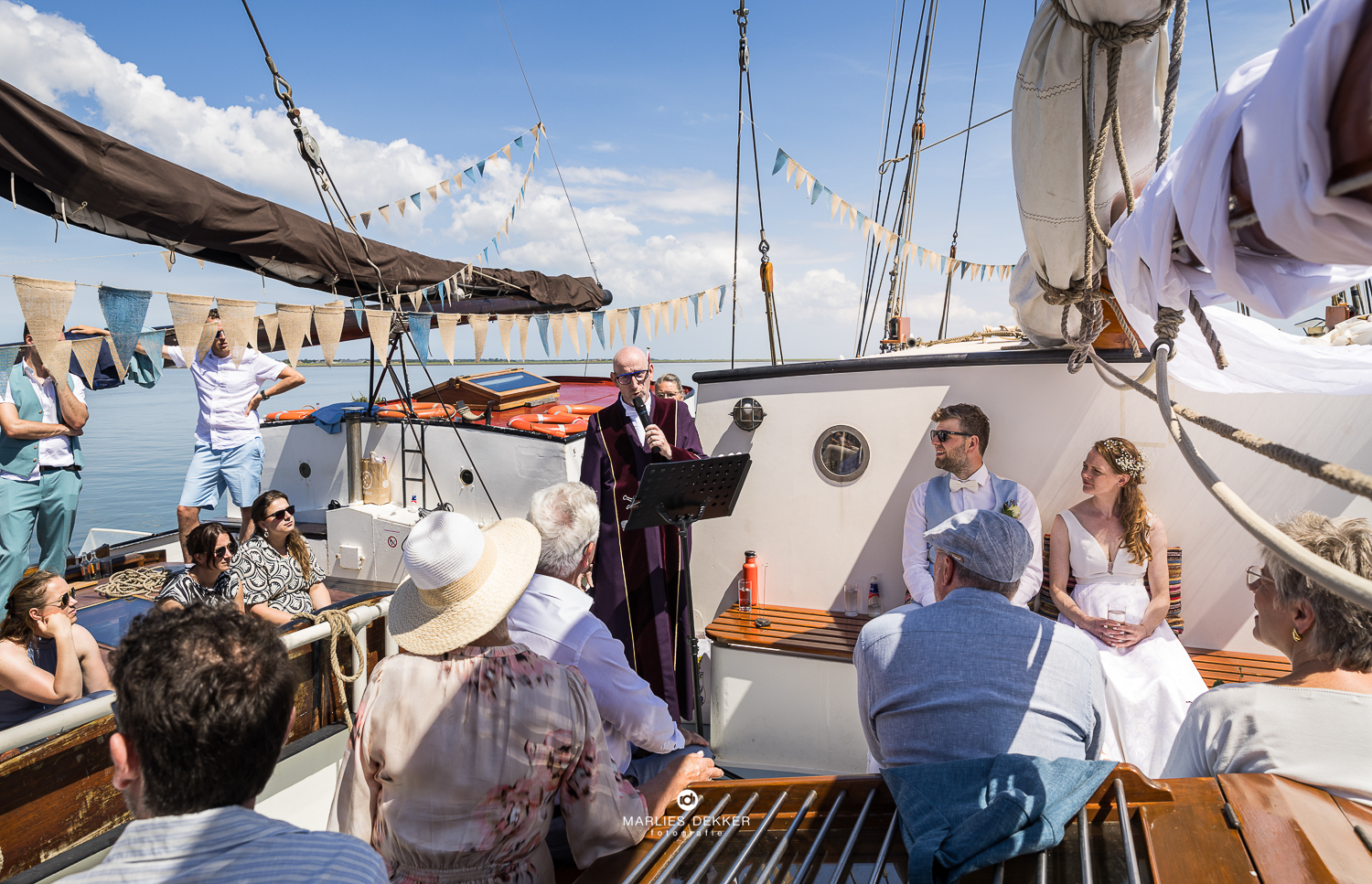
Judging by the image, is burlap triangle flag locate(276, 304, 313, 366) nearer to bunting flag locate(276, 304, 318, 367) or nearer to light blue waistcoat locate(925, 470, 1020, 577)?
bunting flag locate(276, 304, 318, 367)

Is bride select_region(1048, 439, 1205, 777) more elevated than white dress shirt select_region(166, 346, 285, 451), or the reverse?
white dress shirt select_region(166, 346, 285, 451)

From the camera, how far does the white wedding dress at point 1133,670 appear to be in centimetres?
261

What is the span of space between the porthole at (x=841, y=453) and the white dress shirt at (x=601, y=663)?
6.59 ft

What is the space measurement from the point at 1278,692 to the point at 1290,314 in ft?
2.56

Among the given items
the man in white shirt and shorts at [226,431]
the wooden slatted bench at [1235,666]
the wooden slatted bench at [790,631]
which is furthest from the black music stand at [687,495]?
the man in white shirt and shorts at [226,431]

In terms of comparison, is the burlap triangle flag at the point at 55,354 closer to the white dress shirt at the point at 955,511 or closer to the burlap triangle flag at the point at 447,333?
the burlap triangle flag at the point at 447,333

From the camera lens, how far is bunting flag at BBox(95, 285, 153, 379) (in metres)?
3.73

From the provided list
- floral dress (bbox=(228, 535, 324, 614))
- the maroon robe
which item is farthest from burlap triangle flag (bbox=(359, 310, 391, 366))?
the maroon robe

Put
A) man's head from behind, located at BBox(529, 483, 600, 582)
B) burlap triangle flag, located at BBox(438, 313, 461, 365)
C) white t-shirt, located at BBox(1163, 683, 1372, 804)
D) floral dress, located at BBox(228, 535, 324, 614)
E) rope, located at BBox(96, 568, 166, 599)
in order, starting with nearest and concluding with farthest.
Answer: white t-shirt, located at BBox(1163, 683, 1372, 804)
man's head from behind, located at BBox(529, 483, 600, 582)
floral dress, located at BBox(228, 535, 324, 614)
rope, located at BBox(96, 568, 166, 599)
burlap triangle flag, located at BBox(438, 313, 461, 365)

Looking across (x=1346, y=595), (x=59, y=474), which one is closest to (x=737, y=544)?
(x=1346, y=595)

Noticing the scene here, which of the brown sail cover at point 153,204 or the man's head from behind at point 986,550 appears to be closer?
the man's head from behind at point 986,550

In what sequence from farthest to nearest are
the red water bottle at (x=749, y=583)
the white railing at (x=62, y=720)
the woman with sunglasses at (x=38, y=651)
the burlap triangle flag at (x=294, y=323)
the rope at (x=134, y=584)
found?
the rope at (x=134, y=584), the burlap triangle flag at (x=294, y=323), the red water bottle at (x=749, y=583), the woman with sunglasses at (x=38, y=651), the white railing at (x=62, y=720)

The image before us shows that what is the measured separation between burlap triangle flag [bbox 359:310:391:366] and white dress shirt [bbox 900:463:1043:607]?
4071mm

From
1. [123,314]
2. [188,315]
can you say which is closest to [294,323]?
[188,315]
